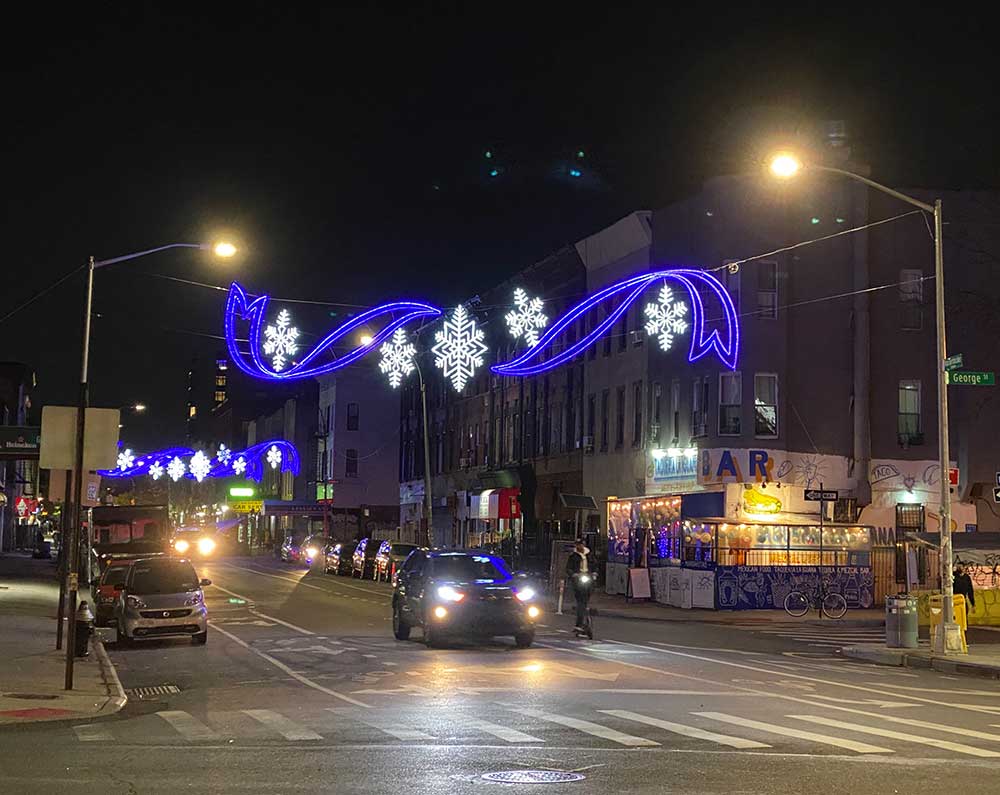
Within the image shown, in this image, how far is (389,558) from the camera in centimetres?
5250

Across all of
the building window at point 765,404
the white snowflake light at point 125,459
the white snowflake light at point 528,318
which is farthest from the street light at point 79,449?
the white snowflake light at point 125,459

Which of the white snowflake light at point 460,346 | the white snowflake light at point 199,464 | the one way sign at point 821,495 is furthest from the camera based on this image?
the white snowflake light at point 199,464

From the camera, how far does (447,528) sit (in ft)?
244

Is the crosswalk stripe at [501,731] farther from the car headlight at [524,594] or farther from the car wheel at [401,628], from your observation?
the car wheel at [401,628]

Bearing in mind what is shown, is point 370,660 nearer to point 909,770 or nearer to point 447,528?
point 909,770

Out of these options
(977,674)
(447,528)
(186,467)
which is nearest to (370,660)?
(977,674)

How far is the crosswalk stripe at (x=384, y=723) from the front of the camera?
42.6 ft

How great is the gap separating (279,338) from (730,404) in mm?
16897

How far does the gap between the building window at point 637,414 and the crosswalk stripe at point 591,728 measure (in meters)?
34.1

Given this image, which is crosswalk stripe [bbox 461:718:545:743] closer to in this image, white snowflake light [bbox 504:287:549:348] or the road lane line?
the road lane line

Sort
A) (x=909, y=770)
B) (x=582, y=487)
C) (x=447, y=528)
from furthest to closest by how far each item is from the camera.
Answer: (x=447, y=528) < (x=582, y=487) < (x=909, y=770)

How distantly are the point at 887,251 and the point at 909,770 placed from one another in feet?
116

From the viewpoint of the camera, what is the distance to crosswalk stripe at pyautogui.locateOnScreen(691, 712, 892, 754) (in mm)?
12223

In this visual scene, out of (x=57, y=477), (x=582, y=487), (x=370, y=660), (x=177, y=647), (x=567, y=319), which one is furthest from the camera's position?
(x=582, y=487)
